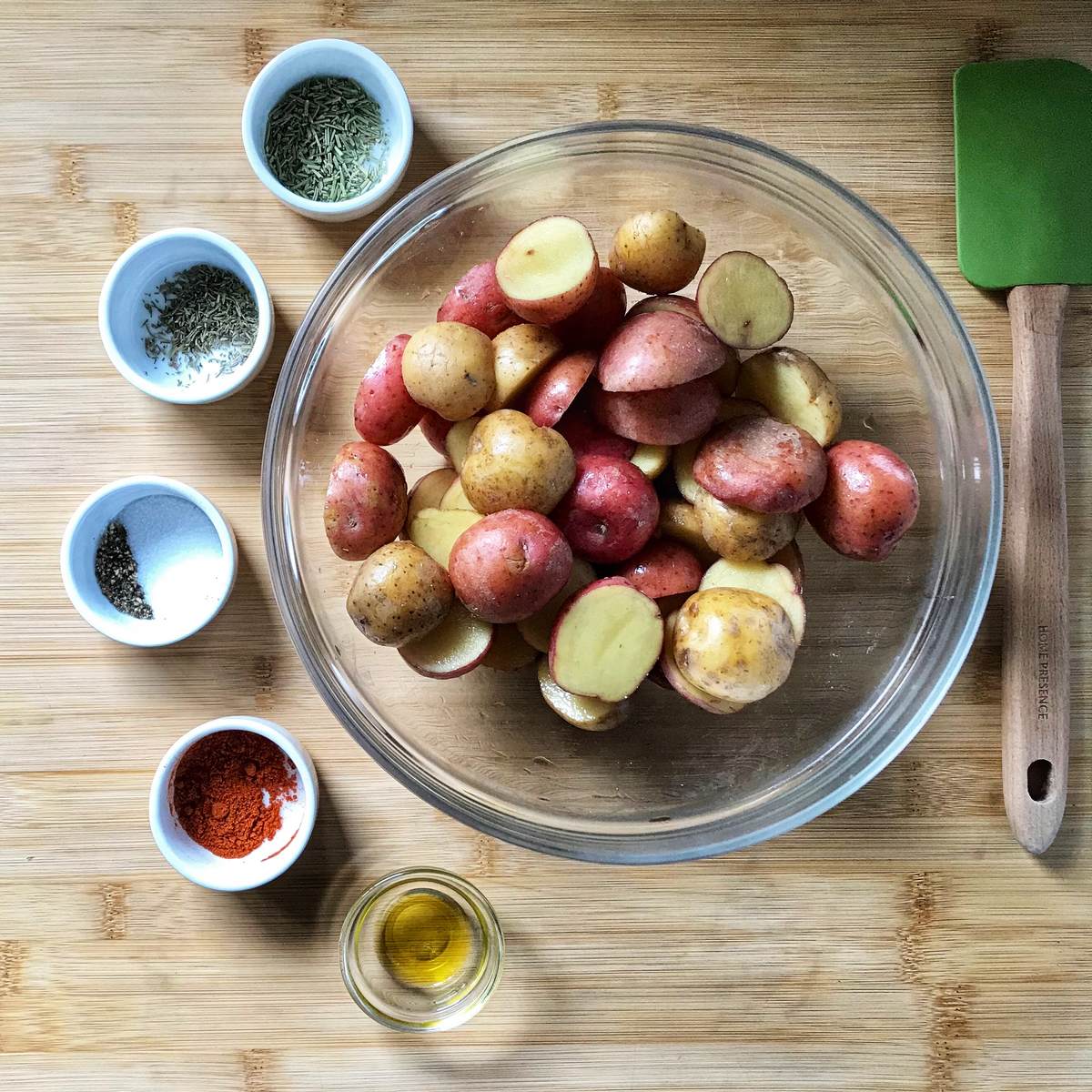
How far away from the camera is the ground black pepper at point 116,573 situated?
4.21 ft

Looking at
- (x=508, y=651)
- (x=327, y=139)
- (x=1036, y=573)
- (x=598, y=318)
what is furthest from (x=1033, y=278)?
(x=327, y=139)

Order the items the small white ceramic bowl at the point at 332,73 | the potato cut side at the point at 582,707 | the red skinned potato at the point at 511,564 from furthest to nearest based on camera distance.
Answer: the small white ceramic bowl at the point at 332,73 → the potato cut side at the point at 582,707 → the red skinned potato at the point at 511,564

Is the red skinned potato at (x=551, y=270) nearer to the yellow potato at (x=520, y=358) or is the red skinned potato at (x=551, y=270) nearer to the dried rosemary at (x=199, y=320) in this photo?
the yellow potato at (x=520, y=358)

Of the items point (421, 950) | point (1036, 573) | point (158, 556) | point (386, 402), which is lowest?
point (421, 950)

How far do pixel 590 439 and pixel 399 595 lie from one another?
0.27 metres

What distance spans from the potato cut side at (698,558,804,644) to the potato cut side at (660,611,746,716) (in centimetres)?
6

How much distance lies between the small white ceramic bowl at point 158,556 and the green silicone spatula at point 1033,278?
1002 millimetres

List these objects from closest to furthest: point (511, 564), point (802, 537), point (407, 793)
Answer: point (511, 564) < point (802, 537) < point (407, 793)

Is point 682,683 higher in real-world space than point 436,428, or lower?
lower

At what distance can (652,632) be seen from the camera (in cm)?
100

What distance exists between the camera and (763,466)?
971 millimetres

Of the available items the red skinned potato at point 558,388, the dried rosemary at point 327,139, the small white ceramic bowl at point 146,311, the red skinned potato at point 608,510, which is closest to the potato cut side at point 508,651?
the red skinned potato at point 608,510

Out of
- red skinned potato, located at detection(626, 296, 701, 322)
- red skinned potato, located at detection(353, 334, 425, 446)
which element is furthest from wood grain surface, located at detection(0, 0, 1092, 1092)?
red skinned potato, located at detection(626, 296, 701, 322)

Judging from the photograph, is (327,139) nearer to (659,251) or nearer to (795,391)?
(659,251)
